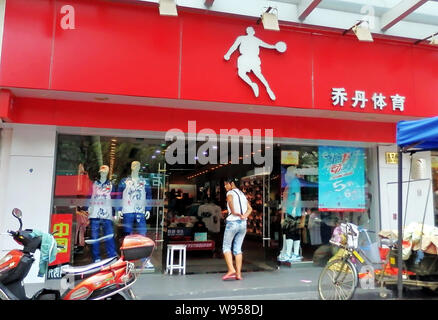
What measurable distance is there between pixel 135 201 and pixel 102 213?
23.9 inches

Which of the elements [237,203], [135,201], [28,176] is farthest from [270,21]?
[28,176]

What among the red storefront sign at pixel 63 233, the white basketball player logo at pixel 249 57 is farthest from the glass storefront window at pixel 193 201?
the white basketball player logo at pixel 249 57

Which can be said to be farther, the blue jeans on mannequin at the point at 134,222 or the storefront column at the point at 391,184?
the storefront column at the point at 391,184

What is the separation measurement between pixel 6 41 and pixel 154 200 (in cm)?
345

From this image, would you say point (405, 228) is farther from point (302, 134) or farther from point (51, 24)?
point (51, 24)

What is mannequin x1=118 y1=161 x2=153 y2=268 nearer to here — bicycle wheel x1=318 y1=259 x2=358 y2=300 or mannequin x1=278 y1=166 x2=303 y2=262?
mannequin x1=278 y1=166 x2=303 y2=262

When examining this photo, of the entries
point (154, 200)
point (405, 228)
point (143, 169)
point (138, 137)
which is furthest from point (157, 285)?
point (405, 228)

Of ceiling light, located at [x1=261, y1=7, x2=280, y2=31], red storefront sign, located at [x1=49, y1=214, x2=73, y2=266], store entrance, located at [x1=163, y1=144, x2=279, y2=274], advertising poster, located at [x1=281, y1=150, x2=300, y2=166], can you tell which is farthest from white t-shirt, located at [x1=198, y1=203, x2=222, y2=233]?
ceiling light, located at [x1=261, y1=7, x2=280, y2=31]

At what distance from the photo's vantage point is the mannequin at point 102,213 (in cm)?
663

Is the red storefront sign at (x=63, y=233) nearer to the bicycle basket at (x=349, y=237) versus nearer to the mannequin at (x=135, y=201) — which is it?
the mannequin at (x=135, y=201)

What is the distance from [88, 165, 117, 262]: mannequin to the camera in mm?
6633

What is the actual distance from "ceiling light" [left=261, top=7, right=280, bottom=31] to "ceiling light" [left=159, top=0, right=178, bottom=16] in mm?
1450

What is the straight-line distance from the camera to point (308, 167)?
25.2 ft

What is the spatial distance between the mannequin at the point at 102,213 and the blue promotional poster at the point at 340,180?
4084mm
